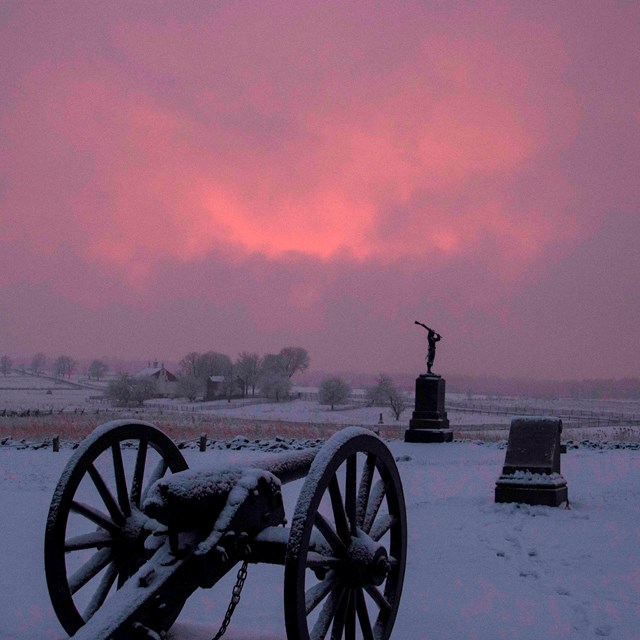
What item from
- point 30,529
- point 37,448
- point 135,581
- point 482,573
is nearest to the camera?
point 135,581

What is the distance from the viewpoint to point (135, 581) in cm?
318

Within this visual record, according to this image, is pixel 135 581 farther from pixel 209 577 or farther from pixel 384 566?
pixel 384 566

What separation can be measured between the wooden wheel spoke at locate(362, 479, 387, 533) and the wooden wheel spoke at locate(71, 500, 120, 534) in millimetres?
1489

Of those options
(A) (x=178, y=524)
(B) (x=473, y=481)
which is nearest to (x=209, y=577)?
(A) (x=178, y=524)

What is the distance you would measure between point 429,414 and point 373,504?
17.5 meters

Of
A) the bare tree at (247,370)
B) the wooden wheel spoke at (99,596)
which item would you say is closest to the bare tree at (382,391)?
the bare tree at (247,370)

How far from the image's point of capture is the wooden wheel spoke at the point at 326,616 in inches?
134

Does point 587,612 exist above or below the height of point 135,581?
below

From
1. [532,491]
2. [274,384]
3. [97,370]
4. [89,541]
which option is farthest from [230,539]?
[97,370]

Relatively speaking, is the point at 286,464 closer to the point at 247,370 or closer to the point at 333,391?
the point at 333,391

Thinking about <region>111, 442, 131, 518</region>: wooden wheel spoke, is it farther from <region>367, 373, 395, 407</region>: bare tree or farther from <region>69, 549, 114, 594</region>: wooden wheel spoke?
<region>367, 373, 395, 407</region>: bare tree

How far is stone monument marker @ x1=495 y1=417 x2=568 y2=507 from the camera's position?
902cm

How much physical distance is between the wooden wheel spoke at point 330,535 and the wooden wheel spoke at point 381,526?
0.36 meters

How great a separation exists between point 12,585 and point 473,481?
8.41 metres
